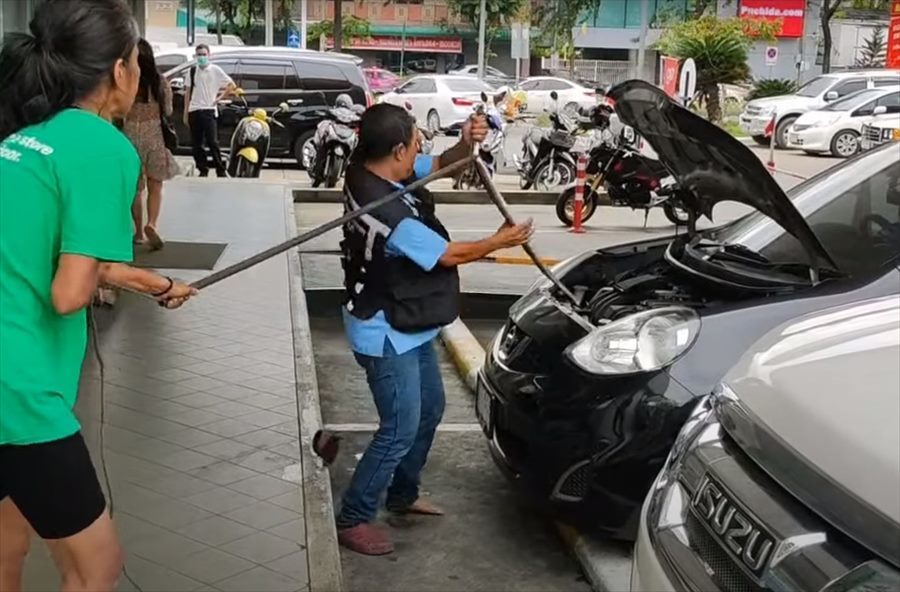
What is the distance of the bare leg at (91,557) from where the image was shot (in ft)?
8.46

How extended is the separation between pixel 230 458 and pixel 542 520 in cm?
137

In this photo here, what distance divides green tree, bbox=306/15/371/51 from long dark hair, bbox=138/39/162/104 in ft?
169

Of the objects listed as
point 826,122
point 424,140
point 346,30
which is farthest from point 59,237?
point 346,30

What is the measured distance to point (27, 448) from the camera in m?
2.49

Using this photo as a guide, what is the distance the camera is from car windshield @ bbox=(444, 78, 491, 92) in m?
28.8

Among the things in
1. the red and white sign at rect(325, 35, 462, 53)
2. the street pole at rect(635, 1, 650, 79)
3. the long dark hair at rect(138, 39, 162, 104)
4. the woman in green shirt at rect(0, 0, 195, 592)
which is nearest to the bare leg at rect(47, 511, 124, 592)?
the woman in green shirt at rect(0, 0, 195, 592)

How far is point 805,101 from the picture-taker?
27609 millimetres

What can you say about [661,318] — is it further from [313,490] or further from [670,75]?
[670,75]

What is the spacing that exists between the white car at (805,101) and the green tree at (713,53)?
7.53 feet

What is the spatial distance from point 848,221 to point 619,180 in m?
8.38

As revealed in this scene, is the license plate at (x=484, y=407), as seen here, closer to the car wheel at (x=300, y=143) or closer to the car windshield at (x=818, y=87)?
the car wheel at (x=300, y=143)

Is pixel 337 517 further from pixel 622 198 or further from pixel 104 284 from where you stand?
pixel 622 198

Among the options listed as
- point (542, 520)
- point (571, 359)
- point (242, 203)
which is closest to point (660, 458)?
point (571, 359)

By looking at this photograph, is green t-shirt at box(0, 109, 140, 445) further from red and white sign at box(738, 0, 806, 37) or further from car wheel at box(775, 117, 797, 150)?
red and white sign at box(738, 0, 806, 37)
